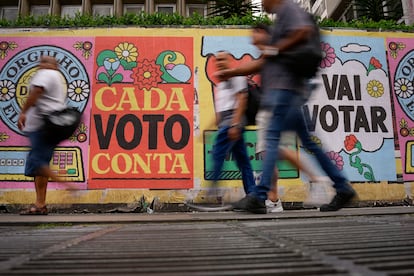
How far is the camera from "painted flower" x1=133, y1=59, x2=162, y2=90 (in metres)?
6.73

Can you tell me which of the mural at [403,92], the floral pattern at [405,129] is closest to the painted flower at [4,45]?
the mural at [403,92]

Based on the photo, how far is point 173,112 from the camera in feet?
21.7

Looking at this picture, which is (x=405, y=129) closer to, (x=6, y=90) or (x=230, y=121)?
(x=230, y=121)

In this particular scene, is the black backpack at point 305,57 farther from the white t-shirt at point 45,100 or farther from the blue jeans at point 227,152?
the white t-shirt at point 45,100

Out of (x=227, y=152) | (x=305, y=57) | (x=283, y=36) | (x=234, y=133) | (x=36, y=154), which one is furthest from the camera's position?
(x=36, y=154)

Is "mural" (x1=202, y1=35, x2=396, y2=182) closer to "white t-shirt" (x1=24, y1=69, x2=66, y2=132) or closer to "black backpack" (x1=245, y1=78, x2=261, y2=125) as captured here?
"black backpack" (x1=245, y1=78, x2=261, y2=125)

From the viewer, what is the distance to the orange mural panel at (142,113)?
20.7 feet

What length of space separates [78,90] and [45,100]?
6.54 ft

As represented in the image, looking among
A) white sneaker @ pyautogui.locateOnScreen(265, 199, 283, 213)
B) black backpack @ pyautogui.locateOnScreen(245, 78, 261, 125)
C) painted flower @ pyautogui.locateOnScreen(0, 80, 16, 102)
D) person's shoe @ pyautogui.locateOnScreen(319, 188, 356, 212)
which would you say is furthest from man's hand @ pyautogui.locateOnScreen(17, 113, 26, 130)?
person's shoe @ pyautogui.locateOnScreen(319, 188, 356, 212)

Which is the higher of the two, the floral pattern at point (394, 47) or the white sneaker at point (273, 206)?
the floral pattern at point (394, 47)

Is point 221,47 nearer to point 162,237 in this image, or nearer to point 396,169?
point 396,169

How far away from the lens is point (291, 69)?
3.29m

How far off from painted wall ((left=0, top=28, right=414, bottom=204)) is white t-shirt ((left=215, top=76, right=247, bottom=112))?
6.46 feet

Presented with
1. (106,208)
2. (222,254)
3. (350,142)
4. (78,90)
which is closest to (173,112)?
(78,90)
